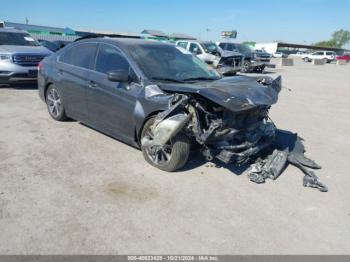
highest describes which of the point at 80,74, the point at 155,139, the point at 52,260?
the point at 80,74

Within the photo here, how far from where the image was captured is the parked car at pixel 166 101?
4367 millimetres

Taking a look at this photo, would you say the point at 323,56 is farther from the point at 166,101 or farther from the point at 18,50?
the point at 166,101

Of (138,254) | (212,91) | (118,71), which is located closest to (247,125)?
(212,91)

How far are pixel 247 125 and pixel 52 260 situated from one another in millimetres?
2988

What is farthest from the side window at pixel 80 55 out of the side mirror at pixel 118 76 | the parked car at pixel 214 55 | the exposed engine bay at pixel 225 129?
the parked car at pixel 214 55

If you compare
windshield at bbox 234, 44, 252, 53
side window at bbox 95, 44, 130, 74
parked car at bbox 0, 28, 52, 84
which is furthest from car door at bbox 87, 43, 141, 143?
windshield at bbox 234, 44, 252, 53

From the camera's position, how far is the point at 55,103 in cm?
684

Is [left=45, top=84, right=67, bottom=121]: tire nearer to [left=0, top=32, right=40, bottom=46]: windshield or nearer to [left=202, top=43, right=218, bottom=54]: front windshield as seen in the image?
[left=0, top=32, right=40, bottom=46]: windshield

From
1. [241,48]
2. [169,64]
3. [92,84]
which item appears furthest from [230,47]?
[92,84]

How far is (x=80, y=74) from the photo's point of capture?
5836 mm

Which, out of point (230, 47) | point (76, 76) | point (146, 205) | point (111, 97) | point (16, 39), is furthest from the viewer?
point (230, 47)

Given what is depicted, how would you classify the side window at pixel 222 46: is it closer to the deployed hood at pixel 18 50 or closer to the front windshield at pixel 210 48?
the front windshield at pixel 210 48

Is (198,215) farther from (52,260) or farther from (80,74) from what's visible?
(80,74)

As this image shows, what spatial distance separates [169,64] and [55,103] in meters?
2.84
